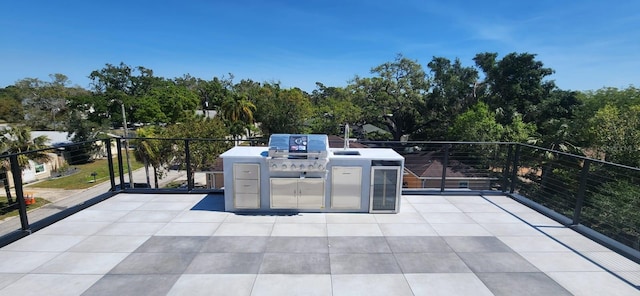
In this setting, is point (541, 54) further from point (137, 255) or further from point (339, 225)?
point (137, 255)

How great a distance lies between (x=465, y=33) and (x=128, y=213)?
65.6ft

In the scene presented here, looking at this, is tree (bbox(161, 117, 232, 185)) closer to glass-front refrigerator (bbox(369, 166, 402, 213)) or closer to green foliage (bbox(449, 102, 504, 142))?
glass-front refrigerator (bbox(369, 166, 402, 213))

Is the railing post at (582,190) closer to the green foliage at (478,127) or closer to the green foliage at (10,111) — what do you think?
the green foliage at (478,127)

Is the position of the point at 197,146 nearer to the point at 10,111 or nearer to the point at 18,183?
the point at 18,183

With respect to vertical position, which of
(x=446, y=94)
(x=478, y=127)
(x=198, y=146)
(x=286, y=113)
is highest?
(x=446, y=94)

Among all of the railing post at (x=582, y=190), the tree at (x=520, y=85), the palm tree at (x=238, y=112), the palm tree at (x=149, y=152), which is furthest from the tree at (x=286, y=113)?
the railing post at (x=582, y=190)

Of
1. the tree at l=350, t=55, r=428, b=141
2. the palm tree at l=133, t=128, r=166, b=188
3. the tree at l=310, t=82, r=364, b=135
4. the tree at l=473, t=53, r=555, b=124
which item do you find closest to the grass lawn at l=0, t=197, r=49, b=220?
the palm tree at l=133, t=128, r=166, b=188

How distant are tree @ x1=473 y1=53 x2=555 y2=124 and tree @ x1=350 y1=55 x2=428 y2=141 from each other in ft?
18.3

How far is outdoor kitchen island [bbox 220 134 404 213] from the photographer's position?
13.2 feet

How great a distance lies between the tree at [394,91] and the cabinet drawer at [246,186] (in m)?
20.5

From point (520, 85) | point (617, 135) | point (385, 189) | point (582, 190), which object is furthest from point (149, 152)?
point (520, 85)

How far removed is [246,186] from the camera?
13.7 ft

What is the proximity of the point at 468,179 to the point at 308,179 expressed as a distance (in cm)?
262

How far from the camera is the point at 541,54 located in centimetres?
1925
